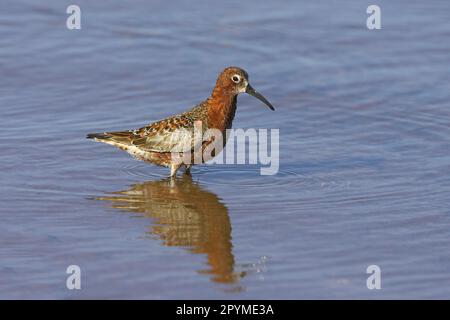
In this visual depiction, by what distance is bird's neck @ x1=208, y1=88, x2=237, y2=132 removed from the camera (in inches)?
535

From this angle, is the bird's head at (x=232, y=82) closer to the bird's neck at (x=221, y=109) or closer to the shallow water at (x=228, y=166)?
the bird's neck at (x=221, y=109)

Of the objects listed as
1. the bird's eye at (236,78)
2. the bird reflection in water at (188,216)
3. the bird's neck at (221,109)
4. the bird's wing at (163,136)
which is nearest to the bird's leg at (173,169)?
the bird reflection in water at (188,216)

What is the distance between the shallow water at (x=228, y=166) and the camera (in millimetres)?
10125

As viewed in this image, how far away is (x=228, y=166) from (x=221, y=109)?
864mm

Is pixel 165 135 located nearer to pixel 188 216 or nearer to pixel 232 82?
pixel 232 82

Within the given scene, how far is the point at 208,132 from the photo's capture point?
1351cm

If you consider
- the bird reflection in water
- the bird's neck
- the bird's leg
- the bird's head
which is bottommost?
the bird reflection in water

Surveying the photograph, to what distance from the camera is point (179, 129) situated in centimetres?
1357

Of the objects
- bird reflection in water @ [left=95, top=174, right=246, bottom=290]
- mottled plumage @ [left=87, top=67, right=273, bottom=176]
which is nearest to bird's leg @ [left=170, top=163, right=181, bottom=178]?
mottled plumage @ [left=87, top=67, right=273, bottom=176]

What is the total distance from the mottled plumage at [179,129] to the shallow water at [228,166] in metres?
0.32

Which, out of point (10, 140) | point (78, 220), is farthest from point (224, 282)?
point (10, 140)

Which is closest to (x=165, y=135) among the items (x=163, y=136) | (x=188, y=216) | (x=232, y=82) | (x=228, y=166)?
(x=163, y=136)

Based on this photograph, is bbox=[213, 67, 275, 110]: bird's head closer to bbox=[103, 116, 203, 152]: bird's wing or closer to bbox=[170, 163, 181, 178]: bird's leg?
bbox=[103, 116, 203, 152]: bird's wing

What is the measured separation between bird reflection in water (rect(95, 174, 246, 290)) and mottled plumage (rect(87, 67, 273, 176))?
0.43 meters
